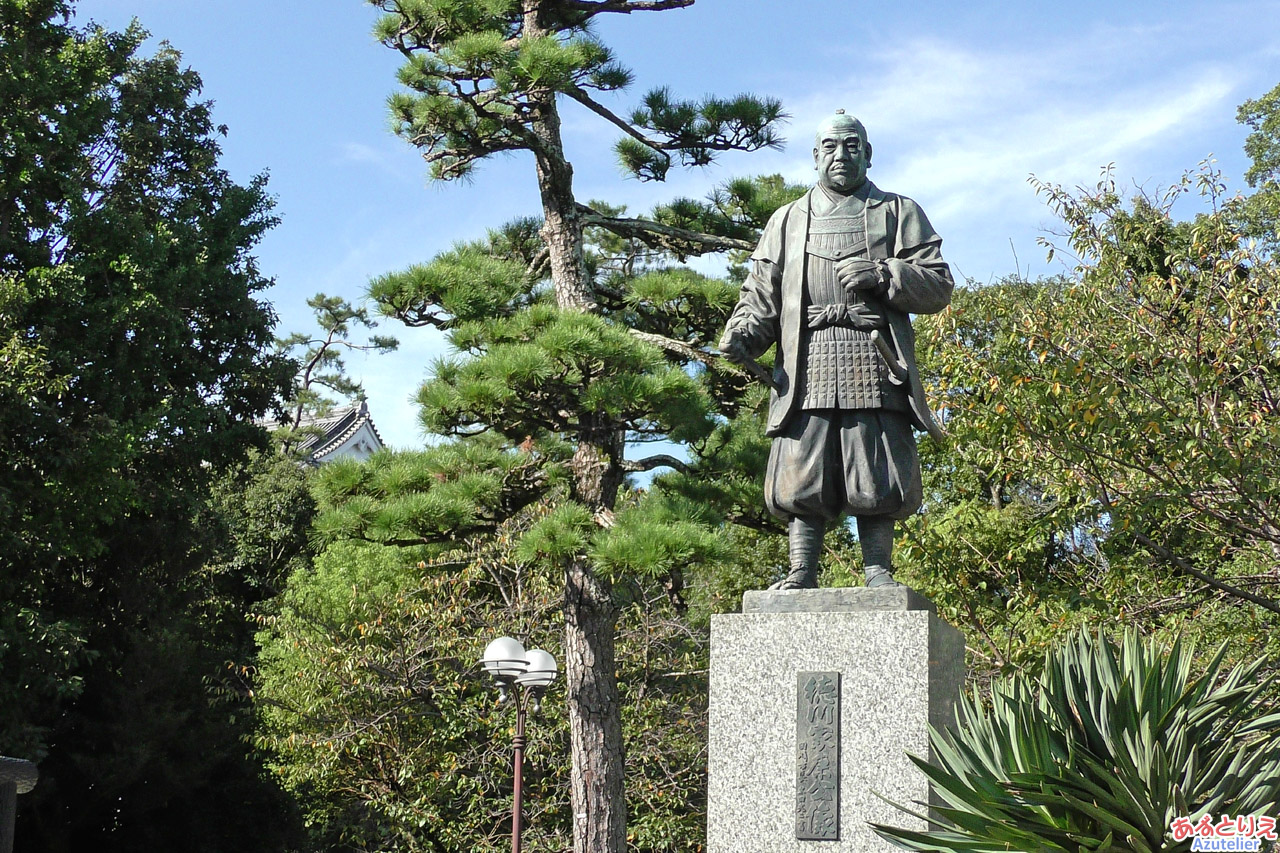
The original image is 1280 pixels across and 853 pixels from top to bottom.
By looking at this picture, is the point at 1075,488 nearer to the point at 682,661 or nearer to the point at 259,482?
the point at 682,661

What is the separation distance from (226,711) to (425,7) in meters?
8.20

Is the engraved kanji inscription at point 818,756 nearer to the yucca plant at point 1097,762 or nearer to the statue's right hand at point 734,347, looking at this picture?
the yucca plant at point 1097,762

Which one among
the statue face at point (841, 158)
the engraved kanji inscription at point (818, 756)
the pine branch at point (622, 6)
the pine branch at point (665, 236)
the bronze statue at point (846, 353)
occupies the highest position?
the pine branch at point (622, 6)

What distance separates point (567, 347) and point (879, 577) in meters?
3.25

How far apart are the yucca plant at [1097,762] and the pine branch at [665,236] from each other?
499 cm

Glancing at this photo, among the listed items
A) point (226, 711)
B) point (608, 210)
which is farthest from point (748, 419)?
point (226, 711)

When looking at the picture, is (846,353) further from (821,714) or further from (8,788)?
(8,788)

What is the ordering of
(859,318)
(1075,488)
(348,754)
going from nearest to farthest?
1. (859,318)
2. (1075,488)
3. (348,754)

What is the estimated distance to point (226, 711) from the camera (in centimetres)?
1330

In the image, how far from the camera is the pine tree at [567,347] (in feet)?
24.1

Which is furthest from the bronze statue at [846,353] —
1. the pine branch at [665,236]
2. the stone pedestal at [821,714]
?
the pine branch at [665,236]

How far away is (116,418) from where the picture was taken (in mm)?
10844

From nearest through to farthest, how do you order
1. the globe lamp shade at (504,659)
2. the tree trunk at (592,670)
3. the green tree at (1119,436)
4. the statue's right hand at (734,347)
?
the statue's right hand at (734,347) → the green tree at (1119,436) → the globe lamp shade at (504,659) → the tree trunk at (592,670)

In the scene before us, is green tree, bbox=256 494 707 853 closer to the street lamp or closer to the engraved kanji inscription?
the street lamp
